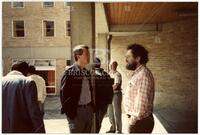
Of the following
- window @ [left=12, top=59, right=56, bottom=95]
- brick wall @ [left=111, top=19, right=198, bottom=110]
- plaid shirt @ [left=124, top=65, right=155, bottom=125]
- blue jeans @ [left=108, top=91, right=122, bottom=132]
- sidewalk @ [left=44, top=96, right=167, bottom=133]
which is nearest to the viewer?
plaid shirt @ [left=124, top=65, right=155, bottom=125]

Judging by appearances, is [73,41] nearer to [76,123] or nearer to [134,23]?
[76,123]

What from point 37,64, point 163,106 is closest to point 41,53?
point 37,64

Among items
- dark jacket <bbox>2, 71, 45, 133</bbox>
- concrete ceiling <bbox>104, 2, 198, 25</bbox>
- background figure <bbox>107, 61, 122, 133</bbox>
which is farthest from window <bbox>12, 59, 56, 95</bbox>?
concrete ceiling <bbox>104, 2, 198, 25</bbox>

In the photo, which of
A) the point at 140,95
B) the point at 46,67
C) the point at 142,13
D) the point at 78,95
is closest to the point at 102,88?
the point at 78,95

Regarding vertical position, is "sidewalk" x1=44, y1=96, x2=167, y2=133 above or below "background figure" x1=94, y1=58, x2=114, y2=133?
below

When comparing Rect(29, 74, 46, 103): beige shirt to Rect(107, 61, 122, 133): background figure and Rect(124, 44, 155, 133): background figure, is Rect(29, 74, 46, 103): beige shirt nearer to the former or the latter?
Rect(107, 61, 122, 133): background figure

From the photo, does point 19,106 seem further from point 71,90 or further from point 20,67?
point 71,90

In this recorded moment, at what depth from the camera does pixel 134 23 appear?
7.54m

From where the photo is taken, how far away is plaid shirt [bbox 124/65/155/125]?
109 inches

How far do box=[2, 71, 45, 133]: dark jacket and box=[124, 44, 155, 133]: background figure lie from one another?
2.47ft

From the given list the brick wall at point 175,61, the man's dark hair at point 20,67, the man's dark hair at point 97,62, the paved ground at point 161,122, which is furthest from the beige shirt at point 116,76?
the man's dark hair at point 20,67

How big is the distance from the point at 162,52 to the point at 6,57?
3976 mm

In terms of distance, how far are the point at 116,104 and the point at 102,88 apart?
1.22 m

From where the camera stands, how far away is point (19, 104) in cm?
299
